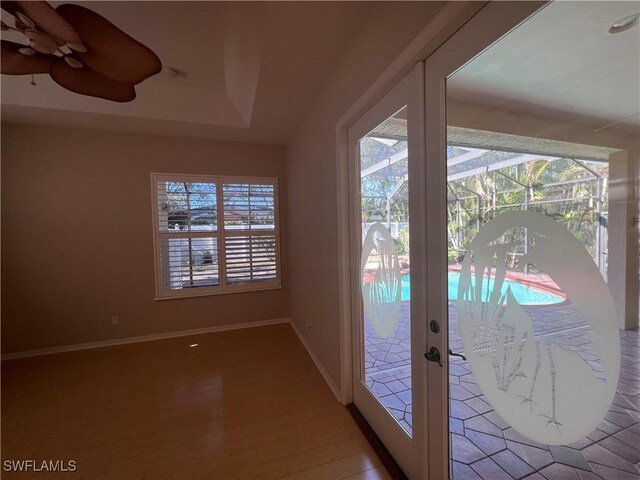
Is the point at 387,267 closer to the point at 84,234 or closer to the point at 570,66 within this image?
the point at 570,66

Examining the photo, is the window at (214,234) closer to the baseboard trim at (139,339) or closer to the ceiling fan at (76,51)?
the baseboard trim at (139,339)

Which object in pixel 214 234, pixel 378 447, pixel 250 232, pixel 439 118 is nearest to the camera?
pixel 439 118

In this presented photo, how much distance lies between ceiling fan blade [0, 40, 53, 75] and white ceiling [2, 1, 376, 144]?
2.49 feet

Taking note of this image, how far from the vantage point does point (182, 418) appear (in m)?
2.03

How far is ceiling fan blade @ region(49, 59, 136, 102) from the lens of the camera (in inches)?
63.1

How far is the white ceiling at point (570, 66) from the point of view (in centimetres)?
62

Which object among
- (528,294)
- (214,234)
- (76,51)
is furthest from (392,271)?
(214,234)

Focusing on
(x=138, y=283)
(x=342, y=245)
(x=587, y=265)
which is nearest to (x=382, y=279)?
(x=342, y=245)

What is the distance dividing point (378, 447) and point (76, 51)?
3045 mm

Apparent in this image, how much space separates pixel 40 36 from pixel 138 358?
3.14m

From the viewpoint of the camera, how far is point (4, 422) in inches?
78.0

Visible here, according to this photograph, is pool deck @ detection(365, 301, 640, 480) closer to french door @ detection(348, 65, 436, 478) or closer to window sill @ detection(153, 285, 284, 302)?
french door @ detection(348, 65, 436, 478)

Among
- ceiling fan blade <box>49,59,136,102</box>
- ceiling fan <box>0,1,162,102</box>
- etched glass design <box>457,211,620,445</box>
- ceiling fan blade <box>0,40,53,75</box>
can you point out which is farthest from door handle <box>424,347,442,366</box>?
ceiling fan blade <box>0,40,53,75</box>

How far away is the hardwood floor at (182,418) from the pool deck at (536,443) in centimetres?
65
